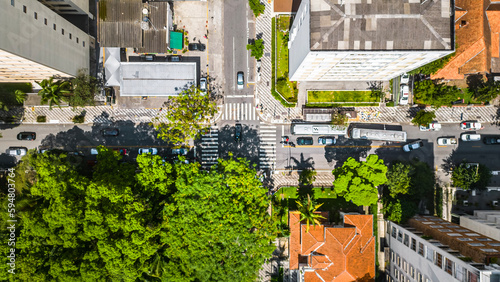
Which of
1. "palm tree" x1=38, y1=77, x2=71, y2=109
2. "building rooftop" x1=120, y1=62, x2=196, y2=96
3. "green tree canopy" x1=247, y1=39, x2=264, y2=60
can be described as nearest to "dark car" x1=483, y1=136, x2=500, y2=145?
"green tree canopy" x1=247, y1=39, x2=264, y2=60

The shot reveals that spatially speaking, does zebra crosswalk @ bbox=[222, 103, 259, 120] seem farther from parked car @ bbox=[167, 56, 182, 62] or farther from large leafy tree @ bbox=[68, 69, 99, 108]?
large leafy tree @ bbox=[68, 69, 99, 108]

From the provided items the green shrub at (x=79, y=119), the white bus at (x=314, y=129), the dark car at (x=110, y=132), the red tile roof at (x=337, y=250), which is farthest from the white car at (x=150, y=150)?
the red tile roof at (x=337, y=250)

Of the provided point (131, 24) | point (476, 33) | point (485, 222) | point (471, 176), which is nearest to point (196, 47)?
point (131, 24)

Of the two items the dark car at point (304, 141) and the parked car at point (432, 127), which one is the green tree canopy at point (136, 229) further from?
the parked car at point (432, 127)

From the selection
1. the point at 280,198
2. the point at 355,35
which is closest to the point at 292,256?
the point at 280,198

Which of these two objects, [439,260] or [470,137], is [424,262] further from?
[470,137]

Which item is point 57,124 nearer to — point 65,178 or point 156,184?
point 65,178
